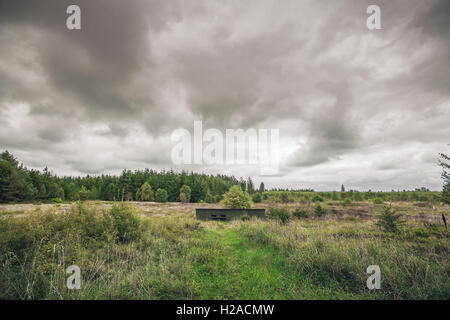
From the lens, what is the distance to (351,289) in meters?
4.92

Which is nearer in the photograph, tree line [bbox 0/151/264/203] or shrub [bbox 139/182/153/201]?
tree line [bbox 0/151/264/203]

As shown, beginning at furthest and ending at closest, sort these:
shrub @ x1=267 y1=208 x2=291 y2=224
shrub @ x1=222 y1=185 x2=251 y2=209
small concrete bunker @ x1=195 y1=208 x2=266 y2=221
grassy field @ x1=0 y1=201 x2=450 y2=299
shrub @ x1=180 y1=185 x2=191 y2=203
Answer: shrub @ x1=180 y1=185 x2=191 y2=203 → shrub @ x1=222 y1=185 x2=251 y2=209 → small concrete bunker @ x1=195 y1=208 x2=266 y2=221 → shrub @ x1=267 y1=208 x2=291 y2=224 → grassy field @ x1=0 y1=201 x2=450 y2=299

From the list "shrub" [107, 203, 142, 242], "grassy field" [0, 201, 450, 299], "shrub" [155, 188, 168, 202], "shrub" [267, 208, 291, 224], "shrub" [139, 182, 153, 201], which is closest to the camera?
"grassy field" [0, 201, 450, 299]

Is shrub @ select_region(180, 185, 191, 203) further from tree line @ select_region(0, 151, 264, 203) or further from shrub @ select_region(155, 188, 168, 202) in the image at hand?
shrub @ select_region(155, 188, 168, 202)

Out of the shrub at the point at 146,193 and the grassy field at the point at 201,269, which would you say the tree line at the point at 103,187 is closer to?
the shrub at the point at 146,193

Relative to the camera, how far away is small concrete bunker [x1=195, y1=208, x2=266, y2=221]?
2058 cm

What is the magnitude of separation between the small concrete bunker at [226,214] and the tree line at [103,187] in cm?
3481

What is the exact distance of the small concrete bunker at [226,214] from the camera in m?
20.6

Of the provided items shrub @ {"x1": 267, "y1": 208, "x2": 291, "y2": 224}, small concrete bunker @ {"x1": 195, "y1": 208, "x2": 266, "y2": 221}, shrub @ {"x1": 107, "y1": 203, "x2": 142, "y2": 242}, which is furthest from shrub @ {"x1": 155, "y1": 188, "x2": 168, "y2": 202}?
shrub @ {"x1": 107, "y1": 203, "x2": 142, "y2": 242}

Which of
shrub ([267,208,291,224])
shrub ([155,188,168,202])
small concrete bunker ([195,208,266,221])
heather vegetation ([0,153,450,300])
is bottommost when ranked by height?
shrub ([155,188,168,202])

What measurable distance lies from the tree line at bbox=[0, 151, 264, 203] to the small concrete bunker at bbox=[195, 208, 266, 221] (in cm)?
3481

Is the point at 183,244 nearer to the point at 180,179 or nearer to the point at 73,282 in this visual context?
the point at 73,282

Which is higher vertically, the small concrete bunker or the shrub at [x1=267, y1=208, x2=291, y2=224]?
the shrub at [x1=267, y1=208, x2=291, y2=224]
